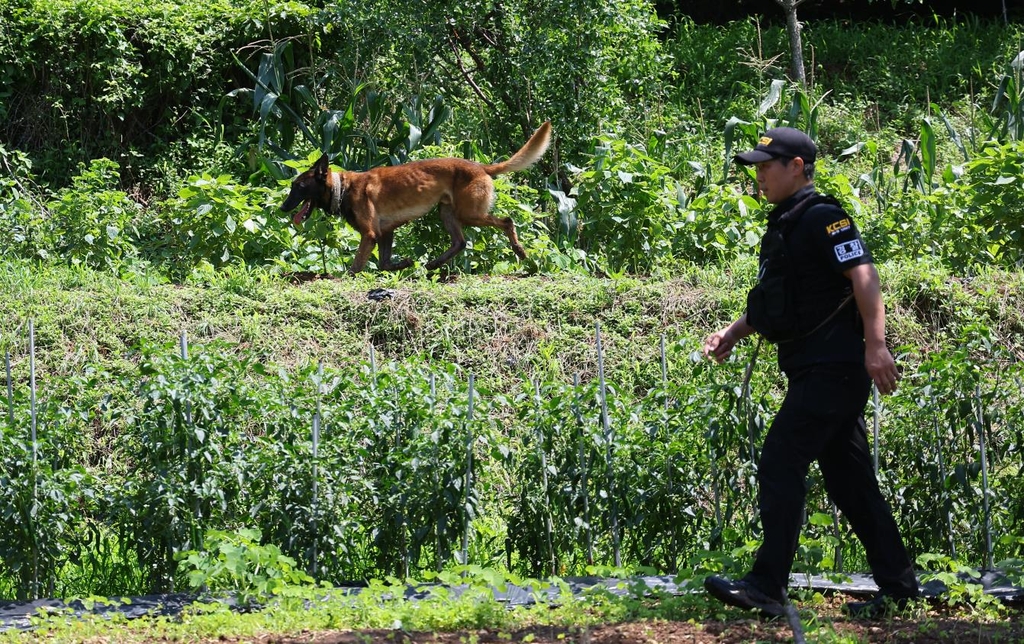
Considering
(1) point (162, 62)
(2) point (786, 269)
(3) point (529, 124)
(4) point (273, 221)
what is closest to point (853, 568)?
(2) point (786, 269)

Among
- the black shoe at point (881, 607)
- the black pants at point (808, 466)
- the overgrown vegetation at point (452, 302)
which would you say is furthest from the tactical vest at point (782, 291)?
the black shoe at point (881, 607)

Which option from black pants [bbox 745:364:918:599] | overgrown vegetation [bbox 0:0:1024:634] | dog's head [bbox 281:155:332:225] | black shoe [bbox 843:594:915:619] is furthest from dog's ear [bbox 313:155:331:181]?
black shoe [bbox 843:594:915:619]

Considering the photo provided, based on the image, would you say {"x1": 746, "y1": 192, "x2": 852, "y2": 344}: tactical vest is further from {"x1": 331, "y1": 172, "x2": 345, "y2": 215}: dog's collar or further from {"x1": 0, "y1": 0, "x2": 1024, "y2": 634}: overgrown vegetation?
{"x1": 331, "y1": 172, "x2": 345, "y2": 215}: dog's collar

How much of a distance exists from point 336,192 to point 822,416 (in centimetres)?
538

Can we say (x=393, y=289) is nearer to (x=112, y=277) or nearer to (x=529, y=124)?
(x=112, y=277)

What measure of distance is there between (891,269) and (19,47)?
8507 mm

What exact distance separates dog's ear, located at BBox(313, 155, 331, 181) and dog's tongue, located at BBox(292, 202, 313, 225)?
0.23m

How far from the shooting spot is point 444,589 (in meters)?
4.44

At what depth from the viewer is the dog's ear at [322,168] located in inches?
342

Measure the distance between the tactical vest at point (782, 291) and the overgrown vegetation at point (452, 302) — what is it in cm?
78

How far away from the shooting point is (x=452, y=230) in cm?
913

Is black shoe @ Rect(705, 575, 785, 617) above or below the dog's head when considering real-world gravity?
below

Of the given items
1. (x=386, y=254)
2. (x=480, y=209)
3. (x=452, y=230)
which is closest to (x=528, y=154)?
(x=480, y=209)

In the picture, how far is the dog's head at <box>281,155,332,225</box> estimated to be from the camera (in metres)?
8.75
